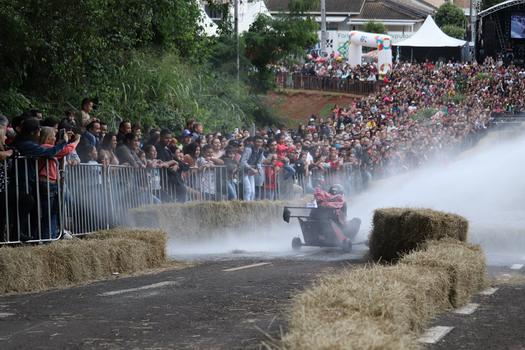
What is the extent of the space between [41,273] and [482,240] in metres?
9.92

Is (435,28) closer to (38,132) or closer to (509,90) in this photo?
(509,90)

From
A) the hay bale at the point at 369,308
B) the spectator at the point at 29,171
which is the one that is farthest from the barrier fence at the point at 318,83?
the hay bale at the point at 369,308

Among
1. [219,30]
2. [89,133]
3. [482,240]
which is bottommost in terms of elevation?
[482,240]

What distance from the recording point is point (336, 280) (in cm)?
924

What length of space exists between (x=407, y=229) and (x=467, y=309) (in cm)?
495

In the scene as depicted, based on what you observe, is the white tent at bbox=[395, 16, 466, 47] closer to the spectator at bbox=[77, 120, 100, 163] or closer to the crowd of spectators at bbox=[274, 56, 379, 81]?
the crowd of spectators at bbox=[274, 56, 379, 81]

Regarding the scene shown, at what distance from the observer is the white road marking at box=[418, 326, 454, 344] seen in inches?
345

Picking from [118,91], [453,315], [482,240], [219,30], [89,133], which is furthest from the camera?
[219,30]

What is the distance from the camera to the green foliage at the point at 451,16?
113m

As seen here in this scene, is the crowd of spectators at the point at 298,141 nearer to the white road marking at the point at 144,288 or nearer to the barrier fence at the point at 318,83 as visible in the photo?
the white road marking at the point at 144,288

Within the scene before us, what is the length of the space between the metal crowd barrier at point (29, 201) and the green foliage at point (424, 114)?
39475mm

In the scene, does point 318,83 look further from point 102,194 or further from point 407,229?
point 407,229

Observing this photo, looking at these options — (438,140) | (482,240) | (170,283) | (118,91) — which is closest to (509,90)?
(438,140)

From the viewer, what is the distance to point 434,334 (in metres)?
9.11
